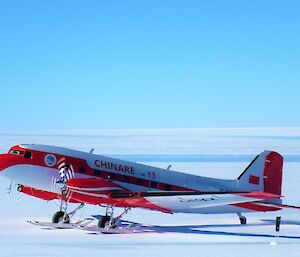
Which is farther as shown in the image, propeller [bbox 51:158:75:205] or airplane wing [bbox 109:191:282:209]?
propeller [bbox 51:158:75:205]

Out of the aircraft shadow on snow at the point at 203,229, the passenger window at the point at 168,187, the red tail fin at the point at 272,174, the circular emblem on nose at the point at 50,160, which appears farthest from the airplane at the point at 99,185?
the red tail fin at the point at 272,174

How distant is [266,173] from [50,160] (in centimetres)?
1283

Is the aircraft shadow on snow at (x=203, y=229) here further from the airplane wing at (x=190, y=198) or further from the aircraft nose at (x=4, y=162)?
the aircraft nose at (x=4, y=162)

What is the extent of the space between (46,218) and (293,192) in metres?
27.5

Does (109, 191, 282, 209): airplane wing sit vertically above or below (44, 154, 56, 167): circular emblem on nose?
below

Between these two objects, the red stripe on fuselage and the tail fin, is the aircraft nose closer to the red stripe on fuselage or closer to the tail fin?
the red stripe on fuselage

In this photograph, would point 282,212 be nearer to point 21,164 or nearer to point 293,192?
point 293,192

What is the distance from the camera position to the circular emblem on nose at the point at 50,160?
104ft

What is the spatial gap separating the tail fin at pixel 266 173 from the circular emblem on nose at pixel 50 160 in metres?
11.9

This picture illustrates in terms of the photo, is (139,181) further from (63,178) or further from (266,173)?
(266,173)

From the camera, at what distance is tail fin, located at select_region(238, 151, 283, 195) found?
37031 mm

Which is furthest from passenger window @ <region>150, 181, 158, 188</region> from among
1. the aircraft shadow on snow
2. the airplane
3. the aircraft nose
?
the aircraft nose

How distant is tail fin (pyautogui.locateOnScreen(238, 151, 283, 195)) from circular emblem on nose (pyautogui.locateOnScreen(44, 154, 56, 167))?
1190cm

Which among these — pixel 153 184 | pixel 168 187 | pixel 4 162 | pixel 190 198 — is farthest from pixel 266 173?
pixel 4 162
